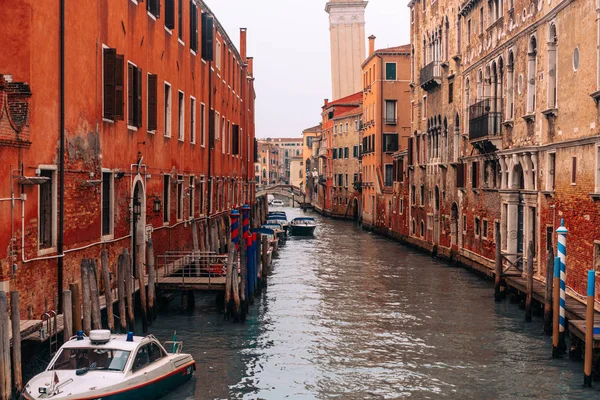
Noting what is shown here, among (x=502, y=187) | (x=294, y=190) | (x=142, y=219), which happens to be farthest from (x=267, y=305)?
(x=294, y=190)

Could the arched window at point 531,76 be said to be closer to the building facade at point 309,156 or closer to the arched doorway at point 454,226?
the arched doorway at point 454,226

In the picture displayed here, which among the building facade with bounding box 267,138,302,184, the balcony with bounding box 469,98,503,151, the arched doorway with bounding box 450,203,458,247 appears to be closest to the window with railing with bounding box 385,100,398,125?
the arched doorway with bounding box 450,203,458,247

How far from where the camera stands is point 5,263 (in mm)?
11750

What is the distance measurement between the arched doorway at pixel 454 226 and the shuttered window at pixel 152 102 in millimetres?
16293

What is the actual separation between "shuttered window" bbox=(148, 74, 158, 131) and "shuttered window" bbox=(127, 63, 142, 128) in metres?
1.05

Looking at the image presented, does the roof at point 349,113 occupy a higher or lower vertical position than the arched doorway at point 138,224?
higher

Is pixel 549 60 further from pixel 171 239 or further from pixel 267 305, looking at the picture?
pixel 171 239

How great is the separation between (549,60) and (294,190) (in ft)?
264

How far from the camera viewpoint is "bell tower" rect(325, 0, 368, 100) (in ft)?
312

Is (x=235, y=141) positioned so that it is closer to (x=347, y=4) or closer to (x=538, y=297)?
(x=538, y=297)

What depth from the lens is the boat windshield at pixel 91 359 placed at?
36.6 ft

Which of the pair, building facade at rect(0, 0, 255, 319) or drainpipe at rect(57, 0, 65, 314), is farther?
drainpipe at rect(57, 0, 65, 314)

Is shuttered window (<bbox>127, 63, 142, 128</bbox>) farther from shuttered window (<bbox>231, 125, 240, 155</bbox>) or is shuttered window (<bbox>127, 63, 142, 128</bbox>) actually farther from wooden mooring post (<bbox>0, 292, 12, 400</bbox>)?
shuttered window (<bbox>231, 125, 240, 155</bbox>)

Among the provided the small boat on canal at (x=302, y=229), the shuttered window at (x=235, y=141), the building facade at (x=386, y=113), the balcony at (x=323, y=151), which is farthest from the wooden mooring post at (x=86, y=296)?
the balcony at (x=323, y=151)
